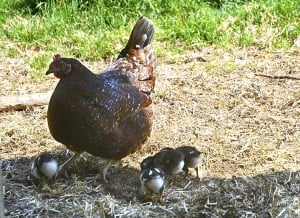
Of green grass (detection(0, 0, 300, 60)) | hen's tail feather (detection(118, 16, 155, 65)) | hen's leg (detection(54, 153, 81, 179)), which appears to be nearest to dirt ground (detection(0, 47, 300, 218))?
hen's leg (detection(54, 153, 81, 179))

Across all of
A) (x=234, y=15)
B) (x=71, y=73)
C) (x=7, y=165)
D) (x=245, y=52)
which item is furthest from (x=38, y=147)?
(x=234, y=15)

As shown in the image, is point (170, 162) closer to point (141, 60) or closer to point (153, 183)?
point (153, 183)

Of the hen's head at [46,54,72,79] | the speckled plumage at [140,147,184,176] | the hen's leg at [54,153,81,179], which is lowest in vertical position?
the hen's leg at [54,153,81,179]

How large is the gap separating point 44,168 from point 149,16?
4013mm

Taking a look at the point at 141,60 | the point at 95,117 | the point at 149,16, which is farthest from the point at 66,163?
the point at 149,16

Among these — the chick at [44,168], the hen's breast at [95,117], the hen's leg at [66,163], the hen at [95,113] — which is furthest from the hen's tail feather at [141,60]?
the chick at [44,168]

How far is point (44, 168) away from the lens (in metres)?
5.56

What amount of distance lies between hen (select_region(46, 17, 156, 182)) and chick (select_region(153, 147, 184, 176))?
266 millimetres

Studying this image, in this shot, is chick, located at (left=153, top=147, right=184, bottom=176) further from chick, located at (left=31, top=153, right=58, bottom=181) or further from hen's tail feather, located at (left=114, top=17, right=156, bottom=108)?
chick, located at (left=31, top=153, right=58, bottom=181)

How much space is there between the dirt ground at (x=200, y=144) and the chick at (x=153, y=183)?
0.09 m

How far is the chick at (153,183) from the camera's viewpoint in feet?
17.5

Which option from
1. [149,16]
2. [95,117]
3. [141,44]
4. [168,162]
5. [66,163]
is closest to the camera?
[95,117]

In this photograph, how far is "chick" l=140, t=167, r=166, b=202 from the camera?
532cm

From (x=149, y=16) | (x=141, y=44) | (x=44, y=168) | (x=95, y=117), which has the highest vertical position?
(x=141, y=44)
